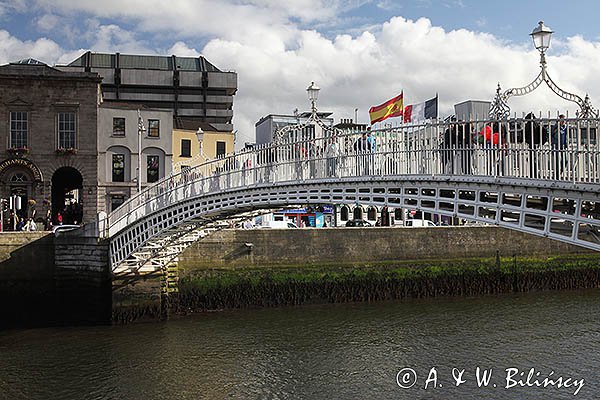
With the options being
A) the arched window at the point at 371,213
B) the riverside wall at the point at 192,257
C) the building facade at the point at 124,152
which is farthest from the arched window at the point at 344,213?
the riverside wall at the point at 192,257

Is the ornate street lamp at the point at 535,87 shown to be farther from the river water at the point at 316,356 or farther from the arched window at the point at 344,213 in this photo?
the arched window at the point at 344,213

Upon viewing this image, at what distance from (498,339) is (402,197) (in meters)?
7.52

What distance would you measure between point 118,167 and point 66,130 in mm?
2989

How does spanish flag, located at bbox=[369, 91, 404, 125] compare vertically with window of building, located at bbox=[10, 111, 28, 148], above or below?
below

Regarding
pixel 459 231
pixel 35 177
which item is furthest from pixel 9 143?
pixel 459 231

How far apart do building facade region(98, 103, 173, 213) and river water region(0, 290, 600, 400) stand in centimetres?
1204

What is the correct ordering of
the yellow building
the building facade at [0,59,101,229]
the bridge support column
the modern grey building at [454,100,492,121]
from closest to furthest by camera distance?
the modern grey building at [454,100,492,121]
the bridge support column
the building facade at [0,59,101,229]
the yellow building

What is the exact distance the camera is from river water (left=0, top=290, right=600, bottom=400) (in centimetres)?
1391

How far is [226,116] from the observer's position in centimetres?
6425

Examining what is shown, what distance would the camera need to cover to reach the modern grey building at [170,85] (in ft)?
203

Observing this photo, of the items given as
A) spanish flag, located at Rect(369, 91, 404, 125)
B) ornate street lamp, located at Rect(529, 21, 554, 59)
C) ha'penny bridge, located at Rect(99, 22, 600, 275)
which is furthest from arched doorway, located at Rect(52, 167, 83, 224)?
ornate street lamp, located at Rect(529, 21, 554, 59)

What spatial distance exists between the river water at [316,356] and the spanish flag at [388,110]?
6.06 metres

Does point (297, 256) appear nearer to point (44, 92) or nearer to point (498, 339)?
point (498, 339)

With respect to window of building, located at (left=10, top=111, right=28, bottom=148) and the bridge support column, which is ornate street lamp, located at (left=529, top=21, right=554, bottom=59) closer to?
the bridge support column
